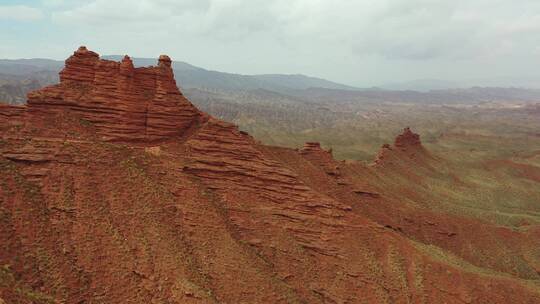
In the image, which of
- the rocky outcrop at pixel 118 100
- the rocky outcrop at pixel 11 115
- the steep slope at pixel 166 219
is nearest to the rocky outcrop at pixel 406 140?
the steep slope at pixel 166 219

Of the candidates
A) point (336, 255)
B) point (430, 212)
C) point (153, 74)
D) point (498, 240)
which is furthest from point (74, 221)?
point (498, 240)

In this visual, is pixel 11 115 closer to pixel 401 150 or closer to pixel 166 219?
pixel 166 219

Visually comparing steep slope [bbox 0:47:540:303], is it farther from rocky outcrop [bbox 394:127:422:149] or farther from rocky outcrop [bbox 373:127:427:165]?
rocky outcrop [bbox 394:127:422:149]

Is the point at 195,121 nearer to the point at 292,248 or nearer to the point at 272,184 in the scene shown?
the point at 272,184

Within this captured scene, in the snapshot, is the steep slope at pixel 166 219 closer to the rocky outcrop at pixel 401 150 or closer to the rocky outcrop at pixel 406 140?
the rocky outcrop at pixel 401 150

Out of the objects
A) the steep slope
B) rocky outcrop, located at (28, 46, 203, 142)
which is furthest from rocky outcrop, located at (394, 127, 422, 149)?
rocky outcrop, located at (28, 46, 203, 142)

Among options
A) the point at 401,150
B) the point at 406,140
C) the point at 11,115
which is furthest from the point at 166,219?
the point at 406,140

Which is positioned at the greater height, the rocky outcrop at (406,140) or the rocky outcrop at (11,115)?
the rocky outcrop at (11,115)
